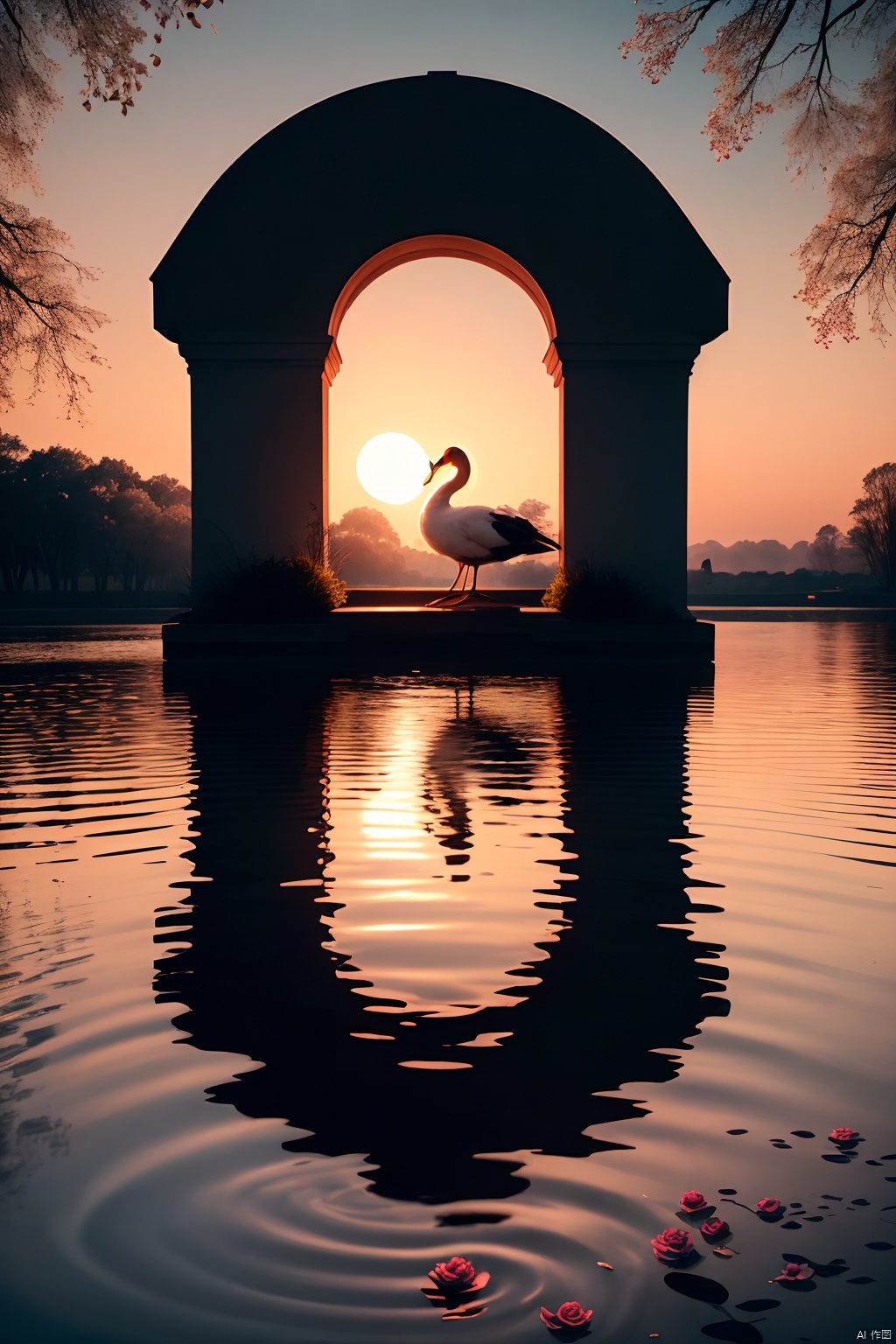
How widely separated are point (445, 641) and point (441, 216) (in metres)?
6.69

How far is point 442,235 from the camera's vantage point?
17.7 m

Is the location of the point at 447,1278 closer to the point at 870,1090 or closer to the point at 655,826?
the point at 870,1090

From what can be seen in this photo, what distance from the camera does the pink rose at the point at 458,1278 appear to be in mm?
1995

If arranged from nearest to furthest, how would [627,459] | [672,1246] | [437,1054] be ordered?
[672,1246], [437,1054], [627,459]

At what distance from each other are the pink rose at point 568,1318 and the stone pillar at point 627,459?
16.0 metres

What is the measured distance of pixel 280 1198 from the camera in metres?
2.29

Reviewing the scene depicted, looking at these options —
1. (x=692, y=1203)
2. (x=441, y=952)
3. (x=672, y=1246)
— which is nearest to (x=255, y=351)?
(x=441, y=952)

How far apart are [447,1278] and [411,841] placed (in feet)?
11.2

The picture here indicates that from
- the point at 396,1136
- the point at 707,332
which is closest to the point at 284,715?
the point at 396,1136

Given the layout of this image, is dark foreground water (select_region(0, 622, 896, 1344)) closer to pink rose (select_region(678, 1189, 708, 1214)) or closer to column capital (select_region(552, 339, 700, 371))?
pink rose (select_region(678, 1189, 708, 1214))

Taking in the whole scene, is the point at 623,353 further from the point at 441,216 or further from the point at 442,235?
the point at 441,216

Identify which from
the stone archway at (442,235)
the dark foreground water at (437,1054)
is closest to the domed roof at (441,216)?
the stone archway at (442,235)

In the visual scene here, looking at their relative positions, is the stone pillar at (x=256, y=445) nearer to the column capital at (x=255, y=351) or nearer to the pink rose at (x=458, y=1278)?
the column capital at (x=255, y=351)

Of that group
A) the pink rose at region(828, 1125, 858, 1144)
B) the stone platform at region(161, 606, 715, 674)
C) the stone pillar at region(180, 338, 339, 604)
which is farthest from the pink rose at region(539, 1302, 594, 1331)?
the stone pillar at region(180, 338, 339, 604)
